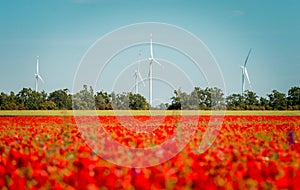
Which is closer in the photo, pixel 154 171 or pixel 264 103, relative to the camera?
pixel 154 171

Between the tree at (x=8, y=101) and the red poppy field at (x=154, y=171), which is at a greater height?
the tree at (x=8, y=101)

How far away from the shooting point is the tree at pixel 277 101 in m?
62.4

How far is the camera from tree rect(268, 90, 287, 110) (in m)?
62.4

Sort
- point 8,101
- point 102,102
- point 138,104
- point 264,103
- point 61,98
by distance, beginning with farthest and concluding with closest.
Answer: point 61,98, point 264,103, point 8,101, point 102,102, point 138,104

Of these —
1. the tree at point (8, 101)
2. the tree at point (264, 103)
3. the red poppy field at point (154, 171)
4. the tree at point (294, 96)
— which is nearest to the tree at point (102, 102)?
the tree at point (8, 101)

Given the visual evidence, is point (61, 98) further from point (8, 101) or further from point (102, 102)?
point (102, 102)

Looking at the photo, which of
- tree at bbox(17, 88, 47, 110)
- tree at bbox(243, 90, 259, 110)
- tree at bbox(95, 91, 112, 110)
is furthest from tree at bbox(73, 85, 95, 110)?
tree at bbox(243, 90, 259, 110)

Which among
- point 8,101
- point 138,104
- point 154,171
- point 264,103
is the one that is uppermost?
point 8,101

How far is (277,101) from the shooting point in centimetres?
6506

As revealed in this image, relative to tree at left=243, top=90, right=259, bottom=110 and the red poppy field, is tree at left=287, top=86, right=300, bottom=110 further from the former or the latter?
the red poppy field

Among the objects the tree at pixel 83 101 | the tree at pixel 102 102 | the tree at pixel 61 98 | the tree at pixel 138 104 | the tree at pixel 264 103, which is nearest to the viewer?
the tree at pixel 83 101

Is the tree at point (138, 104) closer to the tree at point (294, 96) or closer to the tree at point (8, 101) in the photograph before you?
the tree at point (8, 101)

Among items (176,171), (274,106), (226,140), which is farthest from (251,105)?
(176,171)

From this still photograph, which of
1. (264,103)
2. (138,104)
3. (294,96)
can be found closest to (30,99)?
(138,104)
